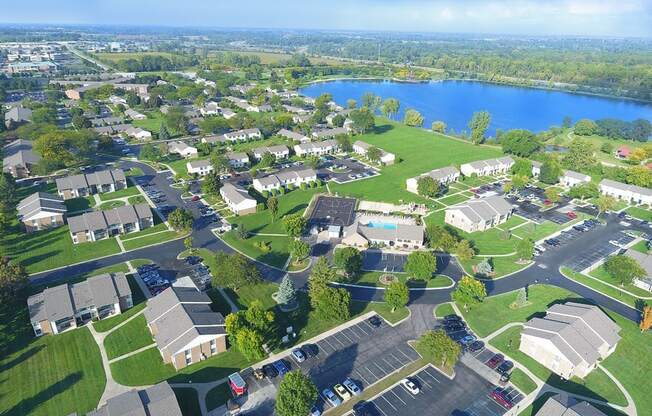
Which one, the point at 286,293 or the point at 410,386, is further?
the point at 286,293

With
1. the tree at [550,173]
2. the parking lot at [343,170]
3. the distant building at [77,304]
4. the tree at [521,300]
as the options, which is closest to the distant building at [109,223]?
the distant building at [77,304]

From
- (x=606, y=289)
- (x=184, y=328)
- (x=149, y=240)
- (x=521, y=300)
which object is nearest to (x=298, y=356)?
(x=184, y=328)

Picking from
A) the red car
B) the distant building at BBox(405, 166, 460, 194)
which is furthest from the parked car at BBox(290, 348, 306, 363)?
the distant building at BBox(405, 166, 460, 194)

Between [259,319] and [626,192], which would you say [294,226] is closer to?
[259,319]

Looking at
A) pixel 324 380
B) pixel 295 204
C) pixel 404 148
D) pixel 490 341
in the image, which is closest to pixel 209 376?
pixel 324 380

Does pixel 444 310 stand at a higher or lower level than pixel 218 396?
lower

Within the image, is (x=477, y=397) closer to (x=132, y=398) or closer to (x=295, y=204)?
(x=132, y=398)

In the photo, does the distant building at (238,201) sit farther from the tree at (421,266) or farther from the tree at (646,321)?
the tree at (646,321)
